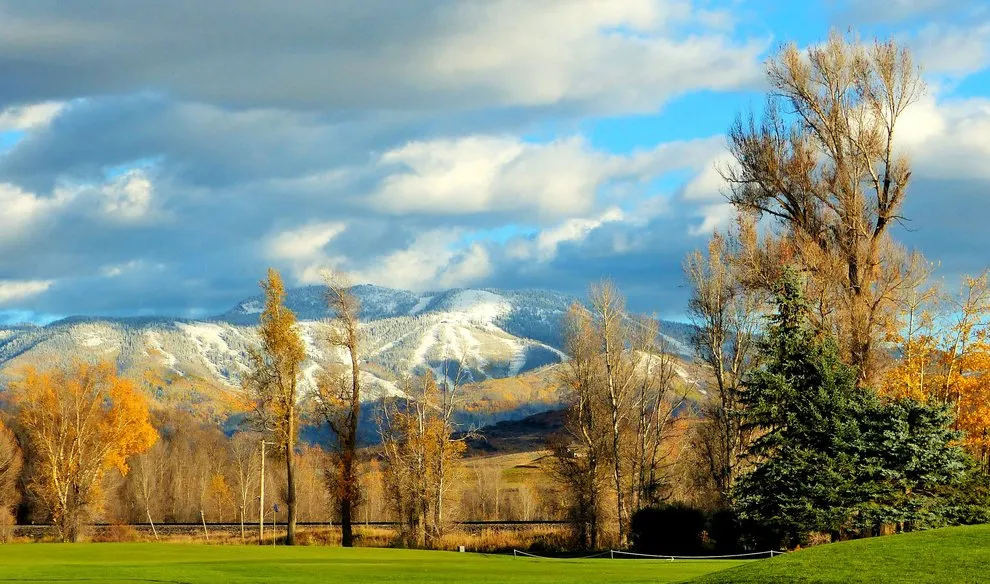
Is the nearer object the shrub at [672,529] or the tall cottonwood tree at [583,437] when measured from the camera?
the shrub at [672,529]

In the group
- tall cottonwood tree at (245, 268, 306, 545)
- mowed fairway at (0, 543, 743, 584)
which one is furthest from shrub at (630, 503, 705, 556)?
tall cottonwood tree at (245, 268, 306, 545)

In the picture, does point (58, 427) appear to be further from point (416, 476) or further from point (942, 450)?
point (942, 450)

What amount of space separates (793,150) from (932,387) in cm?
1289

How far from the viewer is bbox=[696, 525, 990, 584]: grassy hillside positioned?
1967 centimetres

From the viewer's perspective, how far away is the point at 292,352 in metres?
59.2

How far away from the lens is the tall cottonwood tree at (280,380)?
5781 centimetres

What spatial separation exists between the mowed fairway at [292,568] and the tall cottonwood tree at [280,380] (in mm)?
16270

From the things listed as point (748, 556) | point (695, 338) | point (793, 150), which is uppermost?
point (793, 150)

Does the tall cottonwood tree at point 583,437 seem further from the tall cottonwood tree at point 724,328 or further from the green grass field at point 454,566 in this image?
the green grass field at point 454,566

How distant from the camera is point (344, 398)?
57.4 meters

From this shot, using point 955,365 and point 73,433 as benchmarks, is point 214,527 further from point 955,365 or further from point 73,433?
point 955,365

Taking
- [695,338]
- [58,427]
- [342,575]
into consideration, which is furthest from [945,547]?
[58,427]

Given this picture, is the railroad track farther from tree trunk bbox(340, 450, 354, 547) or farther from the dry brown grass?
tree trunk bbox(340, 450, 354, 547)

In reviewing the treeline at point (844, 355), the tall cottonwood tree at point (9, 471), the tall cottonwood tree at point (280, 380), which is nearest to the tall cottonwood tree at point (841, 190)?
the treeline at point (844, 355)
